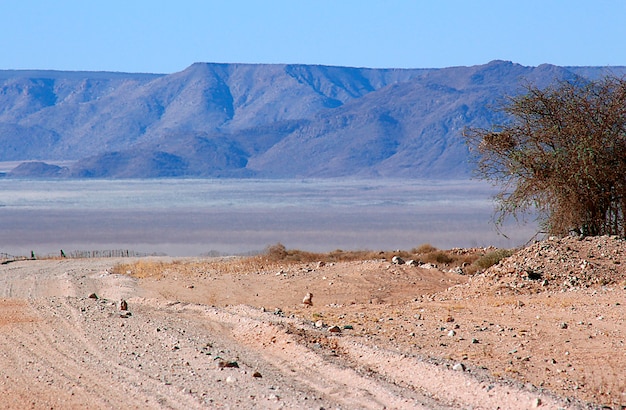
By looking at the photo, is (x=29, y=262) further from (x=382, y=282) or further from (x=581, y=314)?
(x=581, y=314)

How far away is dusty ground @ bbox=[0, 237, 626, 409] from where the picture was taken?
9.19m

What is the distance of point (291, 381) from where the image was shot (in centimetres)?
990

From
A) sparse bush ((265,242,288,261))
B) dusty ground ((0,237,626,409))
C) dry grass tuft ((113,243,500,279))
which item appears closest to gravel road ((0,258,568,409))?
dusty ground ((0,237,626,409))

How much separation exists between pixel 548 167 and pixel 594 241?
2.61 m

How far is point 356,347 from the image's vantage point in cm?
1123

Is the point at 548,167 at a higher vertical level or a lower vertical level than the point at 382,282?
higher

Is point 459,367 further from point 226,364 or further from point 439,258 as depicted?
point 439,258

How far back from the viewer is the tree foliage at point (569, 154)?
20.4 meters

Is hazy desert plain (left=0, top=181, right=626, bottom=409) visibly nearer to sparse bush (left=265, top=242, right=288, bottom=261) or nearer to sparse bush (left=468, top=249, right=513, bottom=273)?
sparse bush (left=468, top=249, right=513, bottom=273)

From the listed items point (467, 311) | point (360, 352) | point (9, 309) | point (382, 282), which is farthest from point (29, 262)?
point (360, 352)

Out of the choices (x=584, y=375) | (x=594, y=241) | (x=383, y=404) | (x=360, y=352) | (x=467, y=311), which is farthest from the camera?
(x=594, y=241)

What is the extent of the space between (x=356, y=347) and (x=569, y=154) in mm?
10793

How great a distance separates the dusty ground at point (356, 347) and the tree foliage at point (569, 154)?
1.93 m

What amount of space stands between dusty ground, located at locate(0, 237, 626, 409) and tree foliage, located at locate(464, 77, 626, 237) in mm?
1929
